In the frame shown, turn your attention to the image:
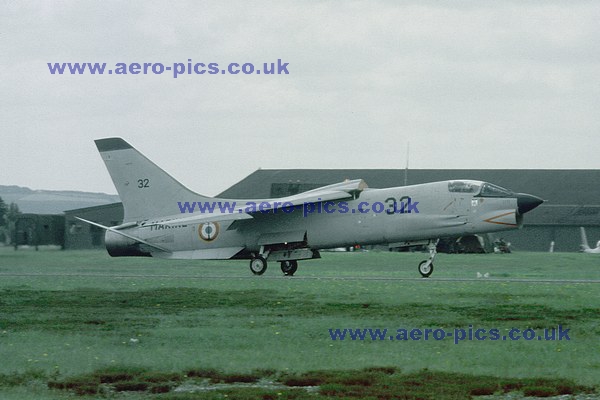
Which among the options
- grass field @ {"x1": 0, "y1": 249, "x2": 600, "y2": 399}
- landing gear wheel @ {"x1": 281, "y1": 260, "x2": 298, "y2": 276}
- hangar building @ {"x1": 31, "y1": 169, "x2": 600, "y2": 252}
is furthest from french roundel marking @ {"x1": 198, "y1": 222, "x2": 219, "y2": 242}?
hangar building @ {"x1": 31, "y1": 169, "x2": 600, "y2": 252}

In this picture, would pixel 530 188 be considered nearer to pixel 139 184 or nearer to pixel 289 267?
pixel 289 267

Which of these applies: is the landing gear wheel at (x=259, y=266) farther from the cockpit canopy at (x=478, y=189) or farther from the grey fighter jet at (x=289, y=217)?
the cockpit canopy at (x=478, y=189)

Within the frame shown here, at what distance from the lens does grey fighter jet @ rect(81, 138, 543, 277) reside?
29.9 meters

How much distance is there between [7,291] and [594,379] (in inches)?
660

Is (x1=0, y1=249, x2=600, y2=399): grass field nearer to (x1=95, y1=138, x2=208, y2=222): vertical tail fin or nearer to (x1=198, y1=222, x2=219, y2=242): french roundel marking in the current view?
(x1=198, y1=222, x2=219, y2=242): french roundel marking

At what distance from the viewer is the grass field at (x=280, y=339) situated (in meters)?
12.2

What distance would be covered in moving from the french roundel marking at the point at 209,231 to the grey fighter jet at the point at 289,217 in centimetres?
3

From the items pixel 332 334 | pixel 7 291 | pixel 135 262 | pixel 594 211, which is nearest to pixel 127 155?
pixel 135 262

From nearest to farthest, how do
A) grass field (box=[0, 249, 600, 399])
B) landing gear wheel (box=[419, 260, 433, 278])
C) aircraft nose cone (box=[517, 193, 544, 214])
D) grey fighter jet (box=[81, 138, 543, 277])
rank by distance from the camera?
grass field (box=[0, 249, 600, 399]) < aircraft nose cone (box=[517, 193, 544, 214]) < grey fighter jet (box=[81, 138, 543, 277]) < landing gear wheel (box=[419, 260, 433, 278])

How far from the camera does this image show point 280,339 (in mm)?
15922

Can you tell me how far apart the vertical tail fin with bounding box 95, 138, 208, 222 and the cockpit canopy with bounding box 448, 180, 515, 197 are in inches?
348

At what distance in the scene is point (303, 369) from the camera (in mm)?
13102

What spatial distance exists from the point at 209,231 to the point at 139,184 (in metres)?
3.14

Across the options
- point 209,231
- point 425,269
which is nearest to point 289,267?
point 209,231
